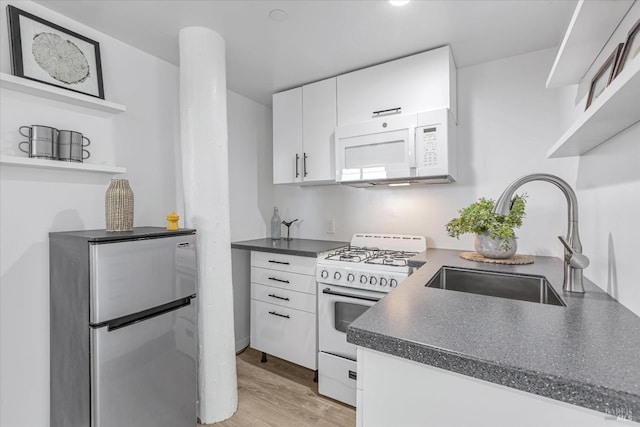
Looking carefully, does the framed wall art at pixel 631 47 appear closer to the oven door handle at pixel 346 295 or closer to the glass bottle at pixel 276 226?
the oven door handle at pixel 346 295

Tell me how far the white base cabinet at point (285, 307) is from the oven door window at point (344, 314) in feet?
0.70

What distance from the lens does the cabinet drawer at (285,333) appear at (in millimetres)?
2176

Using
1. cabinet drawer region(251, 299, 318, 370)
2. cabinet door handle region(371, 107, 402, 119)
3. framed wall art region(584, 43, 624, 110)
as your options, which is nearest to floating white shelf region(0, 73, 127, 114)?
cabinet door handle region(371, 107, 402, 119)

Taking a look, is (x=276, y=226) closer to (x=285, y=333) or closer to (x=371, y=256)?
(x=285, y=333)

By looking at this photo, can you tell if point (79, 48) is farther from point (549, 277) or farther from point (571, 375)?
point (549, 277)

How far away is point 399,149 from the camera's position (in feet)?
6.58

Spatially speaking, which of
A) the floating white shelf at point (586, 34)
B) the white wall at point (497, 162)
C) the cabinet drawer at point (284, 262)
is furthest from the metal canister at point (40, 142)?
the floating white shelf at point (586, 34)

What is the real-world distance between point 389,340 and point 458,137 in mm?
1994

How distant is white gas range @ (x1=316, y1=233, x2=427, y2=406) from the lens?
6.04 ft

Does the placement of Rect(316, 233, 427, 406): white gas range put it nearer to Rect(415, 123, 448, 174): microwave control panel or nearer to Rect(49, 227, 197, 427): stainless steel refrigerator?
Rect(415, 123, 448, 174): microwave control panel

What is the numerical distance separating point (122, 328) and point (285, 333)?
122 centimetres

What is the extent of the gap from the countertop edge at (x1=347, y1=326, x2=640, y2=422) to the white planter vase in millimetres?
1235

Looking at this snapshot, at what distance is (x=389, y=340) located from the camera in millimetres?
672

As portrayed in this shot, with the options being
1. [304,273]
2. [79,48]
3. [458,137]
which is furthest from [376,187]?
[79,48]
